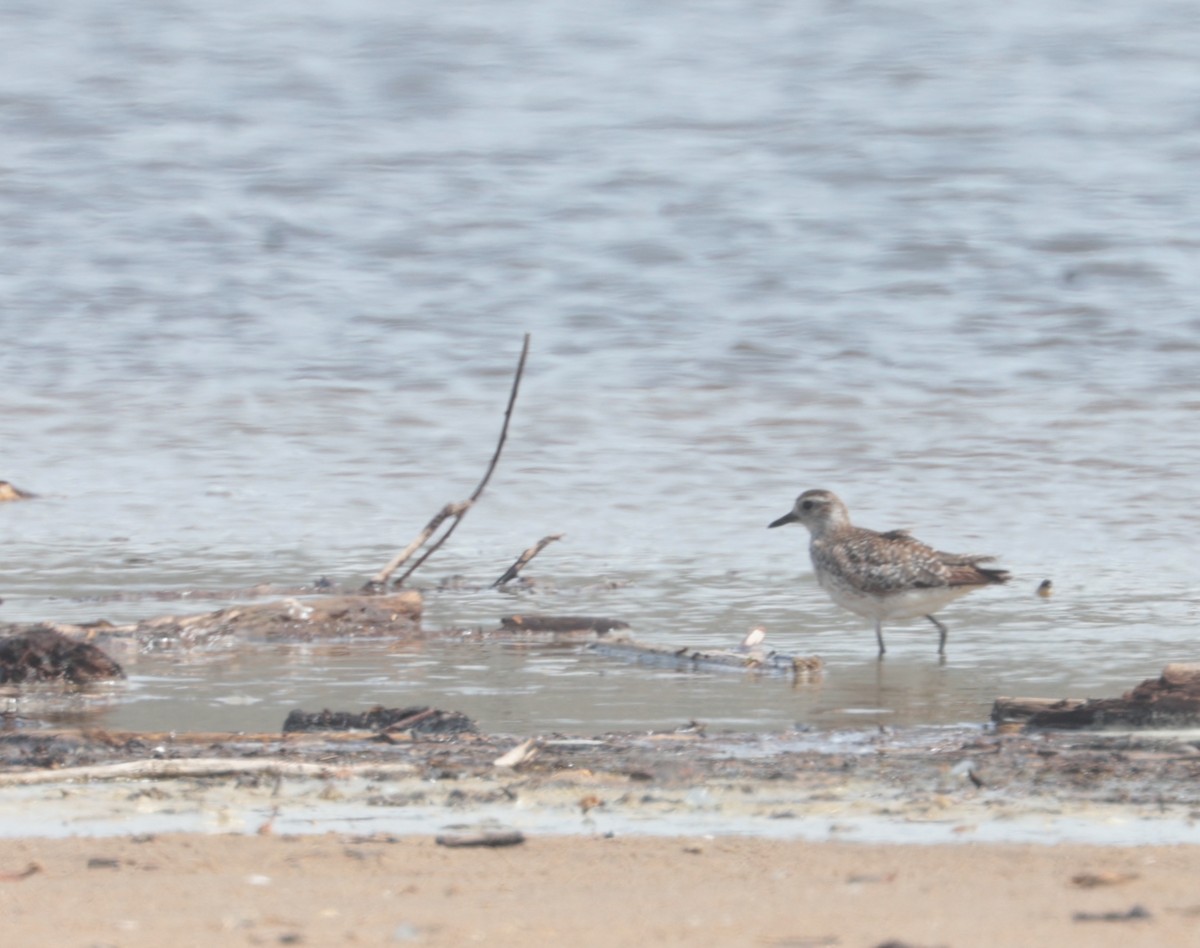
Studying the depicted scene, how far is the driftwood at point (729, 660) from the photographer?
6.31m

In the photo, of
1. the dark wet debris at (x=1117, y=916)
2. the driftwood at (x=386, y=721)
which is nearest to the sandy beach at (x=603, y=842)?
the dark wet debris at (x=1117, y=916)

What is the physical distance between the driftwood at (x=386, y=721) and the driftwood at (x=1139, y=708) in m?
1.41

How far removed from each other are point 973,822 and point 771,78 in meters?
13.6

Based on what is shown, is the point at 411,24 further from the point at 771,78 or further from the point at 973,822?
the point at 973,822

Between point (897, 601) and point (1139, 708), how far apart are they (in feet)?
6.24

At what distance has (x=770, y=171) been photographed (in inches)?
602

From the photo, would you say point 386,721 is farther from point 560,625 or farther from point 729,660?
point 560,625

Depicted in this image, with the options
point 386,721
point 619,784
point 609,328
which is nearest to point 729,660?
point 386,721

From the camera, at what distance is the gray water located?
721 cm

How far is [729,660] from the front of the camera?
6332 mm

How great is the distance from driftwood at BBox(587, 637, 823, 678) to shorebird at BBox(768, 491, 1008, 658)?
0.66 meters

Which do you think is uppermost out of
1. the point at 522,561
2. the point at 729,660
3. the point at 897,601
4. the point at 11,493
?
the point at 11,493

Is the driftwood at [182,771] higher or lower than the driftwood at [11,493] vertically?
lower

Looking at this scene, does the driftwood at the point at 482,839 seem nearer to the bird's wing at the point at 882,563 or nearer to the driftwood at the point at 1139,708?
the driftwood at the point at 1139,708
